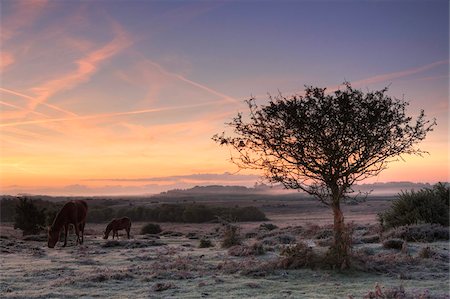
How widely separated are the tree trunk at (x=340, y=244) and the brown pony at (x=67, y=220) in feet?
54.0

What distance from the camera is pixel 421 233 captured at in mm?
24156

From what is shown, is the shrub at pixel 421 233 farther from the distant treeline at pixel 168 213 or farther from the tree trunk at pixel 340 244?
the distant treeline at pixel 168 213

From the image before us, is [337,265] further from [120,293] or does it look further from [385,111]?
[120,293]

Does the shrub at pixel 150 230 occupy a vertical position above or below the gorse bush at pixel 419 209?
below

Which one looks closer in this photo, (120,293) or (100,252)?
(120,293)

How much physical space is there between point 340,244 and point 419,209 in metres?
14.4

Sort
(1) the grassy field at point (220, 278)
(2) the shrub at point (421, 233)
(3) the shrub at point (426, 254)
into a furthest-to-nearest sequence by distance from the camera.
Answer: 1. (2) the shrub at point (421, 233)
2. (3) the shrub at point (426, 254)
3. (1) the grassy field at point (220, 278)

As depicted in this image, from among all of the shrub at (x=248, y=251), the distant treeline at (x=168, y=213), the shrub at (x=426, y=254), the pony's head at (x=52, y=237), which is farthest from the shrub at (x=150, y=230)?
the shrub at (x=426, y=254)

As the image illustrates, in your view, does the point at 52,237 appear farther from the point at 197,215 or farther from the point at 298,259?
the point at 197,215

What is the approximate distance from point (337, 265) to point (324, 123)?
4904 millimetres

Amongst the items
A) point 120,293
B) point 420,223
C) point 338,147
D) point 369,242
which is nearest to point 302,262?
point 338,147

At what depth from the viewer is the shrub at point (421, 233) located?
23.7 meters

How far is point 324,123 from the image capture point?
15562mm

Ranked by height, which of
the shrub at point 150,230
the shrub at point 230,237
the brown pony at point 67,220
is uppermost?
the brown pony at point 67,220
